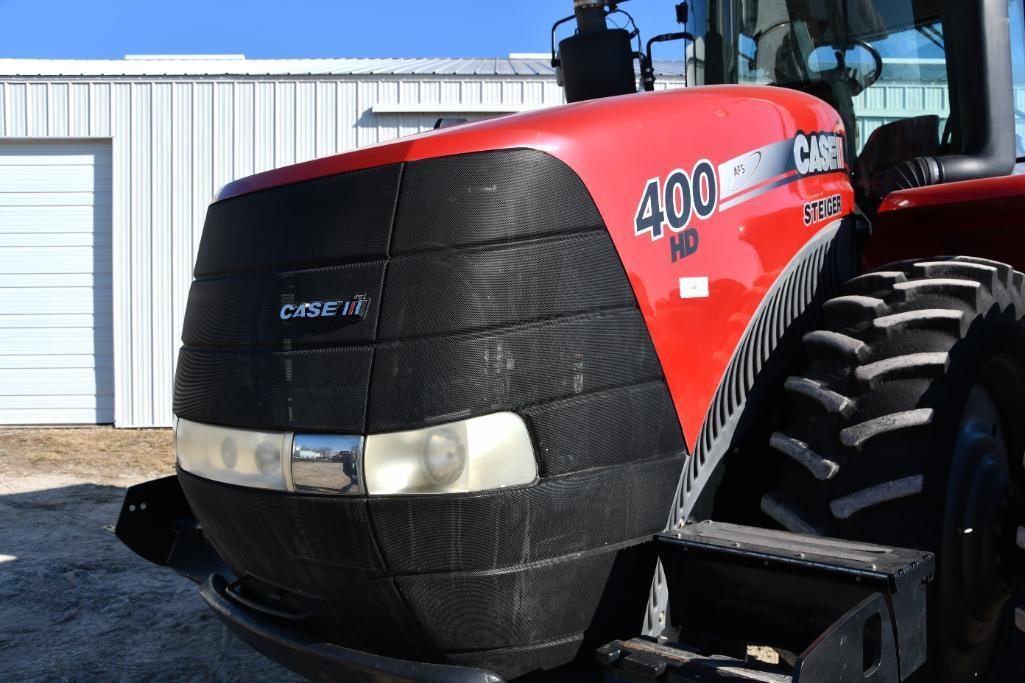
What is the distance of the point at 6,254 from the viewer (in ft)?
34.7

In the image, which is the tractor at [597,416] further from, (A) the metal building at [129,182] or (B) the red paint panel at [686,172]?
(A) the metal building at [129,182]

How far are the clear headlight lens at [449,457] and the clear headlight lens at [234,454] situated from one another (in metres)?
0.25

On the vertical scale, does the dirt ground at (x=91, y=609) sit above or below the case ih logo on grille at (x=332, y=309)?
below

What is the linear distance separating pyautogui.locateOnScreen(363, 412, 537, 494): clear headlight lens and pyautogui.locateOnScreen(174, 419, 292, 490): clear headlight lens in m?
0.25

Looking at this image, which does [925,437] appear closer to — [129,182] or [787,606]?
[787,606]

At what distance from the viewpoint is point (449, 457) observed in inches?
74.0

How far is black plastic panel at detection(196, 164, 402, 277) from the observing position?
200 cm

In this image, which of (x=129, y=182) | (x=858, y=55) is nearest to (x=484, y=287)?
(x=858, y=55)

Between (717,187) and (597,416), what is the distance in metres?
0.64

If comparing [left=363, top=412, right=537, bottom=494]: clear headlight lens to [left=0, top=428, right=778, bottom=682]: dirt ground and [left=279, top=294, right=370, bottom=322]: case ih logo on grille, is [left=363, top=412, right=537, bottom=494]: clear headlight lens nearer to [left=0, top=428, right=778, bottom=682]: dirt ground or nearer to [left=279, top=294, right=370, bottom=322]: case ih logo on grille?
[left=279, top=294, right=370, bottom=322]: case ih logo on grille

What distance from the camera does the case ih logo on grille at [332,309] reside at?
196 cm

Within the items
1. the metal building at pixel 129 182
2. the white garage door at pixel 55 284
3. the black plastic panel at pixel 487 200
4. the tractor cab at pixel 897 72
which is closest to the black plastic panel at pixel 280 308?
the black plastic panel at pixel 487 200

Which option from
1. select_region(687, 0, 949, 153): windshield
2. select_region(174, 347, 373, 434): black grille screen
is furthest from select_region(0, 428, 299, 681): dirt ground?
select_region(687, 0, 949, 153): windshield

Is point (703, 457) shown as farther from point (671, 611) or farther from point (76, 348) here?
point (76, 348)
